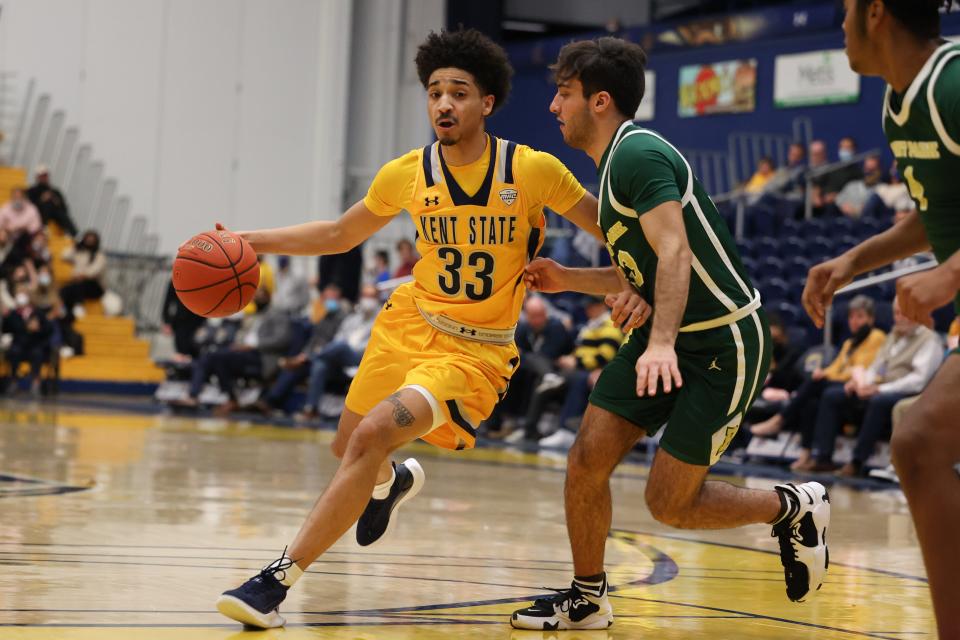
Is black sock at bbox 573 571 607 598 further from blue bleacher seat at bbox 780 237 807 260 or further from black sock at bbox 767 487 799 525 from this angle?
blue bleacher seat at bbox 780 237 807 260

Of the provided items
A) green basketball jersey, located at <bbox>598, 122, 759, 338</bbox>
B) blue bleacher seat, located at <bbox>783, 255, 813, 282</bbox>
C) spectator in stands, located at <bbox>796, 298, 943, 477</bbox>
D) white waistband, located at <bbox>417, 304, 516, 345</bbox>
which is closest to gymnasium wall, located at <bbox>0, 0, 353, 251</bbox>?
blue bleacher seat, located at <bbox>783, 255, 813, 282</bbox>

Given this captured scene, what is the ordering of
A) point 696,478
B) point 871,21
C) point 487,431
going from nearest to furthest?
1. point 871,21
2. point 696,478
3. point 487,431

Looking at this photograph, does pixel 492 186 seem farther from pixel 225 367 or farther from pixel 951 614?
pixel 225 367

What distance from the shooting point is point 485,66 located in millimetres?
5117

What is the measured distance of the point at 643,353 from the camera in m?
4.43

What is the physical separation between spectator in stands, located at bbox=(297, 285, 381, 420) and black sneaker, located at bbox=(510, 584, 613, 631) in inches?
446

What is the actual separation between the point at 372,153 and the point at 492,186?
68.8ft

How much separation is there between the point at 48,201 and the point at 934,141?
19967 mm

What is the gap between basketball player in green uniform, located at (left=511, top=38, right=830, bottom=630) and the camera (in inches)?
176

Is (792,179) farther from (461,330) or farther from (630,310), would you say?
(630,310)

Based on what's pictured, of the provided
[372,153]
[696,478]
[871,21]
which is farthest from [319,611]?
[372,153]

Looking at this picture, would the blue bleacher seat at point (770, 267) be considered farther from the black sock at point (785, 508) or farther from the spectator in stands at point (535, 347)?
the black sock at point (785, 508)

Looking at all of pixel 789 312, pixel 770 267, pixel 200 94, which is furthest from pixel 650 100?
pixel 789 312

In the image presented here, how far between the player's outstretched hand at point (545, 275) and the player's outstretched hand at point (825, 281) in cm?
102
